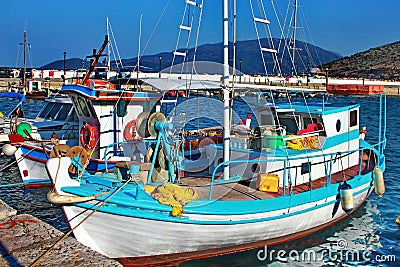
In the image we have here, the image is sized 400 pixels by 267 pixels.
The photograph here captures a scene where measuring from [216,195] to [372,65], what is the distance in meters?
146

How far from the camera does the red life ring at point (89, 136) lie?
15141mm

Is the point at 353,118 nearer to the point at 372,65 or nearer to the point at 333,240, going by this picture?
the point at 333,240

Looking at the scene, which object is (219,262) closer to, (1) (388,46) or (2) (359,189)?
(2) (359,189)

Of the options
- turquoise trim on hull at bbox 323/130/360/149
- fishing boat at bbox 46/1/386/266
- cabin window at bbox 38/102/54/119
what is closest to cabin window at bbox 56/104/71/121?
cabin window at bbox 38/102/54/119

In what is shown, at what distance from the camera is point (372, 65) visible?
471 feet

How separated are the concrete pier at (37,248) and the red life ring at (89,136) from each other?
452cm

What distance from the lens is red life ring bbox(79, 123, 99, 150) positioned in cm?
1514

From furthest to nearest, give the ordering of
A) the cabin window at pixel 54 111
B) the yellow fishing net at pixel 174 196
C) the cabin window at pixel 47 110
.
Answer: the cabin window at pixel 47 110 → the cabin window at pixel 54 111 → the yellow fishing net at pixel 174 196

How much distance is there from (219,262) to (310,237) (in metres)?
3.22

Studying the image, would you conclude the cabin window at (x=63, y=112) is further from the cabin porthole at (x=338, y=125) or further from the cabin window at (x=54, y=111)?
the cabin porthole at (x=338, y=125)

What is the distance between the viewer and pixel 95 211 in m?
9.47

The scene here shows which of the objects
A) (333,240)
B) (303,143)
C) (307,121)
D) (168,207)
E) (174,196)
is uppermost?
(307,121)

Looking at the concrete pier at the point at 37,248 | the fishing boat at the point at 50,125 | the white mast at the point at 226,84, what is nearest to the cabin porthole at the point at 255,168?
the white mast at the point at 226,84

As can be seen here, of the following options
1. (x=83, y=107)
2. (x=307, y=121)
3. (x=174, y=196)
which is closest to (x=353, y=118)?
(x=307, y=121)
